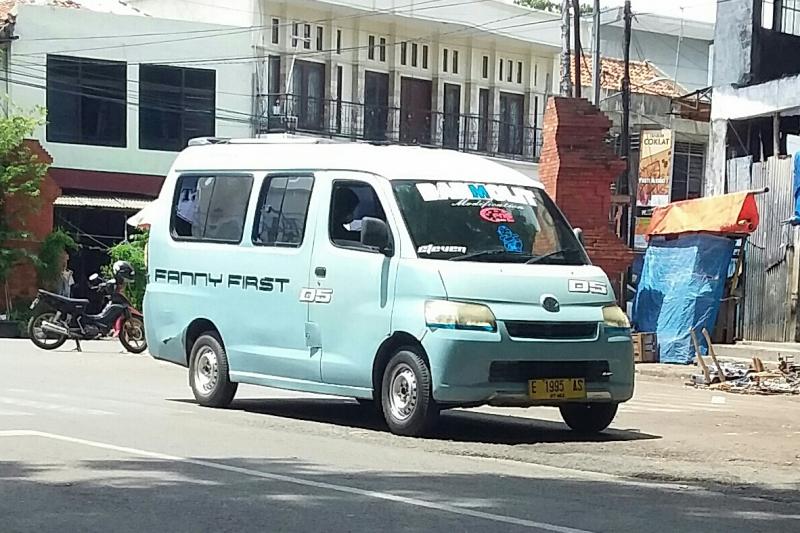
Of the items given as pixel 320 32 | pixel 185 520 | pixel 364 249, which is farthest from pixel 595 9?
pixel 185 520

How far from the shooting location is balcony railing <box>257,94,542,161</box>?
37.4 meters

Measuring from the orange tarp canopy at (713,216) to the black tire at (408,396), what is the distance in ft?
38.4

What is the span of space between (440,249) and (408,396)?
1.25 meters

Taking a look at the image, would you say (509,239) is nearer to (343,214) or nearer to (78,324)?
(343,214)

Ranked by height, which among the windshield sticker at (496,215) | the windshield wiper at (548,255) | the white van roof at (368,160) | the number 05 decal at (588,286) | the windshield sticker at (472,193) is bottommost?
the number 05 decal at (588,286)

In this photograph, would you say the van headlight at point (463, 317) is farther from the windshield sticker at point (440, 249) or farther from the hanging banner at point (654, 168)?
the hanging banner at point (654, 168)

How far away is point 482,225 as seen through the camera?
11.4 meters

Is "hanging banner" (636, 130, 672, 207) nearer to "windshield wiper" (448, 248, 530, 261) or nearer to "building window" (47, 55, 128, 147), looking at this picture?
"building window" (47, 55, 128, 147)

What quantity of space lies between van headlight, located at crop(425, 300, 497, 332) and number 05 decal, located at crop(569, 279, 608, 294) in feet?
2.68

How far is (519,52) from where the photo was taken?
43.1 m

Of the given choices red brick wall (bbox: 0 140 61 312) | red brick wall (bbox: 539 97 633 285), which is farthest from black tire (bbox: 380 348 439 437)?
red brick wall (bbox: 0 140 61 312)

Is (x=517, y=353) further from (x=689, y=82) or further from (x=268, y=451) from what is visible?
(x=689, y=82)

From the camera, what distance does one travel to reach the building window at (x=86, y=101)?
1332 inches

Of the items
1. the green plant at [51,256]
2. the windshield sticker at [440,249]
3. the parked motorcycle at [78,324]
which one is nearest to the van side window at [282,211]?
the windshield sticker at [440,249]
